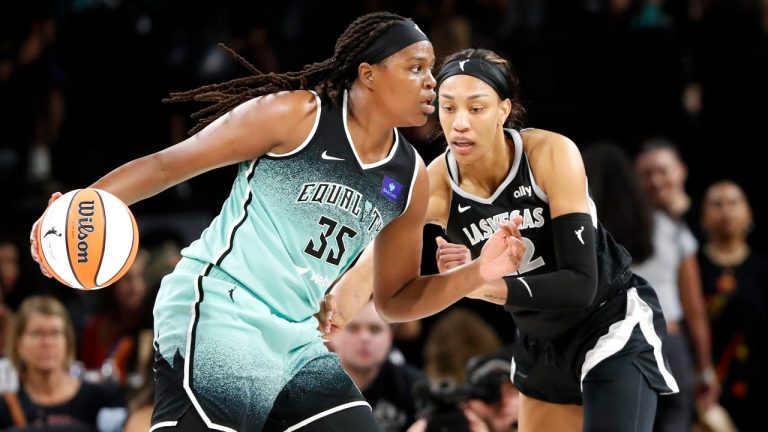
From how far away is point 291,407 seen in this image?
12.6ft

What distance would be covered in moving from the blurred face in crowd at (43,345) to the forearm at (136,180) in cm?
343

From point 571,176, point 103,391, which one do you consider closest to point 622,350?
point 571,176

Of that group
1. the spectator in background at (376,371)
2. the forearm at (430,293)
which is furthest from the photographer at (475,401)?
the forearm at (430,293)

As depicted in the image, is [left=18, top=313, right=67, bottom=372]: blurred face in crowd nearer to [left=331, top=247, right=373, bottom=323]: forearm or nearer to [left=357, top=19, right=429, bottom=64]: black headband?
[left=331, top=247, right=373, bottom=323]: forearm

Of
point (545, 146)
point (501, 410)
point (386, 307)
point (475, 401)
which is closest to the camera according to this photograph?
point (386, 307)

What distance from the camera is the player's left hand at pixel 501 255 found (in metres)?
4.11

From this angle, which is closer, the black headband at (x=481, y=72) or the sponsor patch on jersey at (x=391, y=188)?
the sponsor patch on jersey at (x=391, y=188)

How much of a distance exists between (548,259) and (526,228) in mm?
154

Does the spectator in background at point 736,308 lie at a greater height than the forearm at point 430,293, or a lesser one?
lesser

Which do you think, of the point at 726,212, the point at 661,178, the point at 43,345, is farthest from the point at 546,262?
the point at 726,212

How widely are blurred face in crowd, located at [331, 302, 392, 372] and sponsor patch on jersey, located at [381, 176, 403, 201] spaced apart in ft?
8.35

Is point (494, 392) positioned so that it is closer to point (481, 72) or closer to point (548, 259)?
point (548, 259)

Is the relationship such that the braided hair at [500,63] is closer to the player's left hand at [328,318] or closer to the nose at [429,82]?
the nose at [429,82]

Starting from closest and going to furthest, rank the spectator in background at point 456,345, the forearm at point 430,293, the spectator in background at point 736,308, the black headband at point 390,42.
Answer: the black headband at point 390,42
the forearm at point 430,293
the spectator in background at point 456,345
the spectator in background at point 736,308
